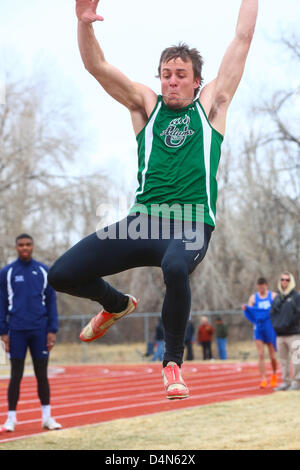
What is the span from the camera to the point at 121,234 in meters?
4.02

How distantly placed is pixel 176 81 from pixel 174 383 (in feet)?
5.62

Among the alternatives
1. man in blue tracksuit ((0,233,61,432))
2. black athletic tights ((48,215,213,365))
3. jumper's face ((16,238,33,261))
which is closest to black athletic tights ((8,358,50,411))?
man in blue tracksuit ((0,233,61,432))

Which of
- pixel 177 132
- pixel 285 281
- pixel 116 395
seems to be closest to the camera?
pixel 177 132

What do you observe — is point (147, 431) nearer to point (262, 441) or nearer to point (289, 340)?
point (262, 441)

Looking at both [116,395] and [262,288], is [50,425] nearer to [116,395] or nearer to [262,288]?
[116,395]

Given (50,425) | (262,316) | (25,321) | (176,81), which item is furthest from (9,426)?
(262,316)

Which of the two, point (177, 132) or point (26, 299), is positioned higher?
point (177, 132)

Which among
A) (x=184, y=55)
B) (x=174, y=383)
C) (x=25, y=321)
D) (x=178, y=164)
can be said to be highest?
(x=184, y=55)

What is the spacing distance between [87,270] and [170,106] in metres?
1.08

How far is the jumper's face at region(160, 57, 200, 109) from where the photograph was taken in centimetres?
415

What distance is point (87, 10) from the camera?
13.0ft

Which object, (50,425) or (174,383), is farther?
(50,425)

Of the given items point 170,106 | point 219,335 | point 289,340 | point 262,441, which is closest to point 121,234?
point 170,106

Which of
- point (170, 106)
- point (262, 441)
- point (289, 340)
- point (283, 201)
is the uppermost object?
point (283, 201)
